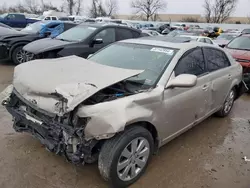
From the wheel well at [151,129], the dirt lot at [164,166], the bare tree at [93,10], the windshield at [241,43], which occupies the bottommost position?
the dirt lot at [164,166]

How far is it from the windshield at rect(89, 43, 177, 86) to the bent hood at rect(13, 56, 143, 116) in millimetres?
286

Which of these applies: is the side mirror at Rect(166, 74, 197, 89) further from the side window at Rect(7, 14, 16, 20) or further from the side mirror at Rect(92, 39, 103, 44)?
the side window at Rect(7, 14, 16, 20)

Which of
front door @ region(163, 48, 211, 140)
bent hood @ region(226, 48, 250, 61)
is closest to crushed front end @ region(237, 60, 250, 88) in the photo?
bent hood @ region(226, 48, 250, 61)

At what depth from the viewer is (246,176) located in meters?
3.09

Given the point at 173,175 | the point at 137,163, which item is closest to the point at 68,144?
the point at 137,163

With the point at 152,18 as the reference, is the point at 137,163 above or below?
below

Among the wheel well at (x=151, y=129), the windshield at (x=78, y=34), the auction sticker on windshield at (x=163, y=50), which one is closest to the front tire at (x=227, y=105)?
the auction sticker on windshield at (x=163, y=50)

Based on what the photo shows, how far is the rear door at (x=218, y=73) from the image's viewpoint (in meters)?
3.94

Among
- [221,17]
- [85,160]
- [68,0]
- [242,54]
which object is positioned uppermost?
[68,0]

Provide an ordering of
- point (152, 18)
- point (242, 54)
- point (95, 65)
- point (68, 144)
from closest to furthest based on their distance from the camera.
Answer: point (68, 144) < point (95, 65) < point (242, 54) < point (152, 18)

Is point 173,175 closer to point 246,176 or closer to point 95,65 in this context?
point 246,176

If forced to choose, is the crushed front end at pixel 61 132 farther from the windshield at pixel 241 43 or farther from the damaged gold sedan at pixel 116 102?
the windshield at pixel 241 43

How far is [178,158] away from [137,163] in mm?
870

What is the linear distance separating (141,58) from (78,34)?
15.6ft
